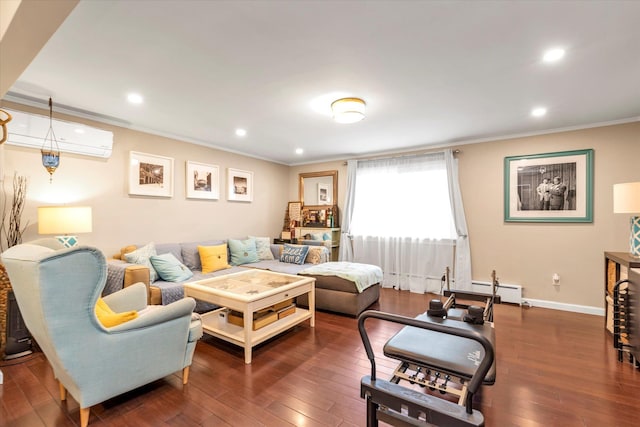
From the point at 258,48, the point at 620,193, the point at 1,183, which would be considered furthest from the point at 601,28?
the point at 1,183

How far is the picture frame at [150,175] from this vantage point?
3.77 m

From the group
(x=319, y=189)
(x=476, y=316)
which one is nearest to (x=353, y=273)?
(x=476, y=316)

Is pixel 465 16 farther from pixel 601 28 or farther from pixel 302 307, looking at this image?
pixel 302 307

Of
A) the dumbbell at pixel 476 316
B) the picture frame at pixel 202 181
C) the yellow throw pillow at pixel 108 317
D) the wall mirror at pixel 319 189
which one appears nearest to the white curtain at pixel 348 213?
the wall mirror at pixel 319 189

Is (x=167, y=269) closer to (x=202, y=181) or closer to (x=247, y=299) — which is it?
(x=247, y=299)

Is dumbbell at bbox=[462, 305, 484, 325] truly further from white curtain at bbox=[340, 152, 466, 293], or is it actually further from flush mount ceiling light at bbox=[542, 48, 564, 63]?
white curtain at bbox=[340, 152, 466, 293]

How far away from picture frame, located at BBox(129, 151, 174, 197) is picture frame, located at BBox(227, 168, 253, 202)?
3.48 ft

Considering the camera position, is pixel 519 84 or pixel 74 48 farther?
pixel 519 84

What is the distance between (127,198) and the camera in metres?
3.73

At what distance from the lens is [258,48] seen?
2012mm

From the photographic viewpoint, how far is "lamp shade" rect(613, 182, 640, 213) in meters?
2.61

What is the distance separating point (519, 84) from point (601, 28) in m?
0.77

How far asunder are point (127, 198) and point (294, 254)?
2468mm

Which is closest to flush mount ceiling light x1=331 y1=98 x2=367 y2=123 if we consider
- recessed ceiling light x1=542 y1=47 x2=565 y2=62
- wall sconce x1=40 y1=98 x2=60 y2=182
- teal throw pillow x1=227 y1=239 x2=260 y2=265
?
recessed ceiling light x1=542 y1=47 x2=565 y2=62
